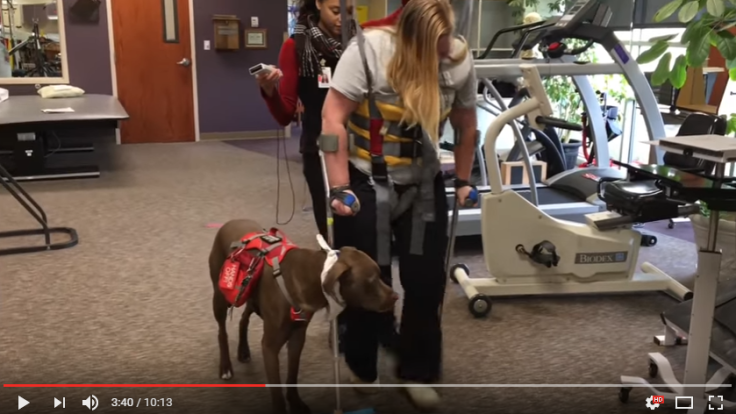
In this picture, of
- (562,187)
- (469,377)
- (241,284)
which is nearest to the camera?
(241,284)

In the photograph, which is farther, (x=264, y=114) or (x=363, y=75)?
(x=264, y=114)

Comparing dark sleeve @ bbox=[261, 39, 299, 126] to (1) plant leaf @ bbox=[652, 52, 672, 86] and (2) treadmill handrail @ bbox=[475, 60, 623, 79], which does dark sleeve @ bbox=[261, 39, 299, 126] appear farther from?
(1) plant leaf @ bbox=[652, 52, 672, 86]

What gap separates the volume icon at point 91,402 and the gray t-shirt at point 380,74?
126 cm

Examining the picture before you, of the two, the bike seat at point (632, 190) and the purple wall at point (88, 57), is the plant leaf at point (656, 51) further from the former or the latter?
the purple wall at point (88, 57)

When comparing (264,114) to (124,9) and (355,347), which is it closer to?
(124,9)

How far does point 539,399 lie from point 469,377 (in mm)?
294

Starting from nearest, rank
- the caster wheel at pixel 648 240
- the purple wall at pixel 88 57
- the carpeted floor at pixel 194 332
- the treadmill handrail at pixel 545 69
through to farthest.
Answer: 1. the carpeted floor at pixel 194 332
2. the treadmill handrail at pixel 545 69
3. the caster wheel at pixel 648 240
4. the purple wall at pixel 88 57

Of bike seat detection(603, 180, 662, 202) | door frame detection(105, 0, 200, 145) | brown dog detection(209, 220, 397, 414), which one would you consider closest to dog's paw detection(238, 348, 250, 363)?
brown dog detection(209, 220, 397, 414)

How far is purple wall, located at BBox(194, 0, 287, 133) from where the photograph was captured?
8508 millimetres

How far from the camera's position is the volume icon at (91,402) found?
246 cm

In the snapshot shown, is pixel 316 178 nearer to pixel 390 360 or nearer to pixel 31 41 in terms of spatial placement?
pixel 390 360

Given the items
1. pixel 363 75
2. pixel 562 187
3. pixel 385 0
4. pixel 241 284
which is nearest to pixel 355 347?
pixel 241 284

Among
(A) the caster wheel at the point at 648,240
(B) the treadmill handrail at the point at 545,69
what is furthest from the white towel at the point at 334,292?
(A) the caster wheel at the point at 648,240

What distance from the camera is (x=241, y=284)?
227 cm
